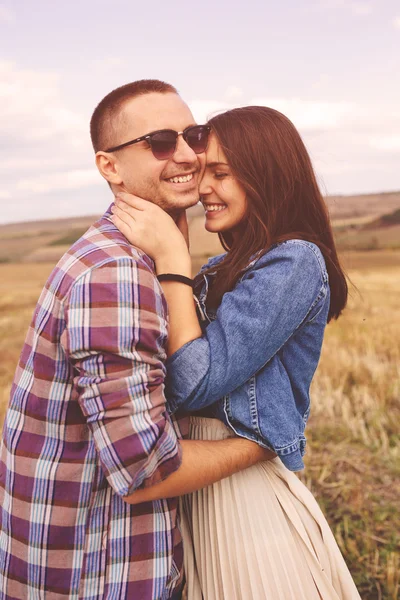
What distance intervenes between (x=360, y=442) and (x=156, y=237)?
3.85 meters

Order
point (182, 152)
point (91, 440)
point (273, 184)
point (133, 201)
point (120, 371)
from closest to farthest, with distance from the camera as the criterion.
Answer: point (120, 371)
point (91, 440)
point (133, 201)
point (182, 152)
point (273, 184)

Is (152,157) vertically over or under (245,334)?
over

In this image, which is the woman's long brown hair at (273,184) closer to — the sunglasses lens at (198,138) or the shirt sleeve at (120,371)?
the sunglasses lens at (198,138)

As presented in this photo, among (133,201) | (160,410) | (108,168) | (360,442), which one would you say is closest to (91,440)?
(160,410)

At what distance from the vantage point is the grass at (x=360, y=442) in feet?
12.3

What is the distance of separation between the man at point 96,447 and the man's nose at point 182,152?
44cm

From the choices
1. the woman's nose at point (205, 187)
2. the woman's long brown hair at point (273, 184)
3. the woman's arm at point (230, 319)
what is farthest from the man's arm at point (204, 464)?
the woman's nose at point (205, 187)

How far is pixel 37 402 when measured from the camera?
1.95 metres

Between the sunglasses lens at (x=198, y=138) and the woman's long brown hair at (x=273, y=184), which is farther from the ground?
the sunglasses lens at (x=198, y=138)

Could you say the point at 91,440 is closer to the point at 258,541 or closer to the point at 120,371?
the point at 120,371

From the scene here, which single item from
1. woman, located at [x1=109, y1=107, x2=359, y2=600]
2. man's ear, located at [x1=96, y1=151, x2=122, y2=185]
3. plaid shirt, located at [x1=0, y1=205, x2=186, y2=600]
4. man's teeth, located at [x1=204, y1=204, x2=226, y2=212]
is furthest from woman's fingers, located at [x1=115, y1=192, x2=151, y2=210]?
man's teeth, located at [x1=204, y1=204, x2=226, y2=212]

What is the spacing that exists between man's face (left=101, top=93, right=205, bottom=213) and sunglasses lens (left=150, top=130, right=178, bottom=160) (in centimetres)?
2

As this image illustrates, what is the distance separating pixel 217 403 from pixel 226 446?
0.16 m

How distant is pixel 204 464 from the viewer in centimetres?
200
